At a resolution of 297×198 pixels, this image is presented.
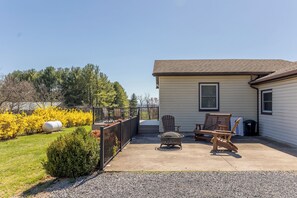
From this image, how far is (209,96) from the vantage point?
10.2m

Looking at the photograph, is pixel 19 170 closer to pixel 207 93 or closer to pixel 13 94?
pixel 207 93

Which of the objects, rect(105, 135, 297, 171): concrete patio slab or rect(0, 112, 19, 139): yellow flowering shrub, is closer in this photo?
rect(105, 135, 297, 171): concrete patio slab

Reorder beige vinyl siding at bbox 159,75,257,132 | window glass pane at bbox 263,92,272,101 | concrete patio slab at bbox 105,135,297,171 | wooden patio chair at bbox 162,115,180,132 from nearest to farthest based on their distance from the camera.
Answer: concrete patio slab at bbox 105,135,297,171 → window glass pane at bbox 263,92,272,101 → wooden patio chair at bbox 162,115,180,132 → beige vinyl siding at bbox 159,75,257,132

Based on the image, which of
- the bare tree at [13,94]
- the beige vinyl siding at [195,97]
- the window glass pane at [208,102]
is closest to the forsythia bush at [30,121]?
the beige vinyl siding at [195,97]

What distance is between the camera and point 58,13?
11383 mm

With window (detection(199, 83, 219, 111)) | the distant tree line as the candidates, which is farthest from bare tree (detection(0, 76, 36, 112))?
window (detection(199, 83, 219, 111))

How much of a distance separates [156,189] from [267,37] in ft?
38.2

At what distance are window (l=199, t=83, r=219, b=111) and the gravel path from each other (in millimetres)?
5884

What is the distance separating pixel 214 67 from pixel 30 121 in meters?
9.84

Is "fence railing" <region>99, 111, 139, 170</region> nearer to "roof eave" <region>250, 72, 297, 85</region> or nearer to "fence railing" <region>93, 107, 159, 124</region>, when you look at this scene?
"fence railing" <region>93, 107, 159, 124</region>

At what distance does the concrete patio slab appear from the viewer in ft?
15.7

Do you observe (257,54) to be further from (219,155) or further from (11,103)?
(11,103)

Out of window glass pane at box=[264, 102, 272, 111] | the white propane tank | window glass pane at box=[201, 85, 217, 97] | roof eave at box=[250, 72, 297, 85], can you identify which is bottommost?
the white propane tank

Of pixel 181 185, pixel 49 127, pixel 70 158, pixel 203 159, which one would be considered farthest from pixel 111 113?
pixel 181 185
